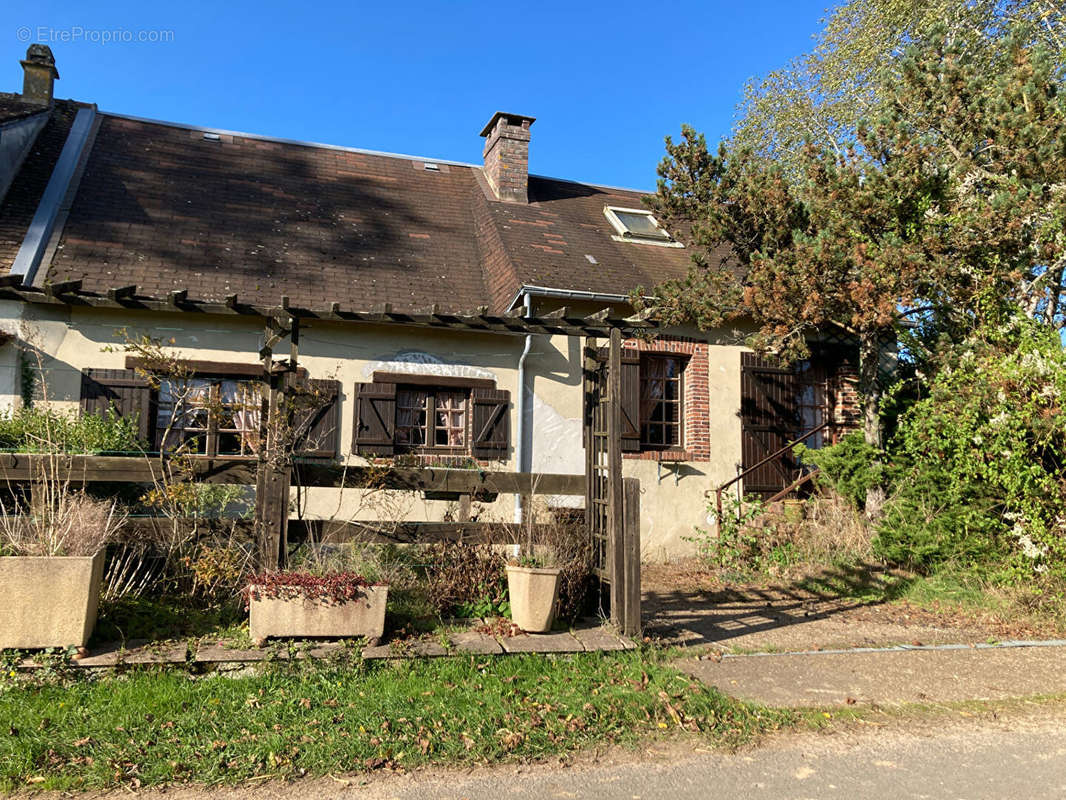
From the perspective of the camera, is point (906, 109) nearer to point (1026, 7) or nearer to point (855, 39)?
point (1026, 7)

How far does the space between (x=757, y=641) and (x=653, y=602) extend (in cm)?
152

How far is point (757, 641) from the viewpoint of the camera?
6.43 m

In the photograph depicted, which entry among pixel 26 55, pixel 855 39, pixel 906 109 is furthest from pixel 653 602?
pixel 855 39

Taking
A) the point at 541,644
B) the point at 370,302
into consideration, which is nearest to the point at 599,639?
the point at 541,644

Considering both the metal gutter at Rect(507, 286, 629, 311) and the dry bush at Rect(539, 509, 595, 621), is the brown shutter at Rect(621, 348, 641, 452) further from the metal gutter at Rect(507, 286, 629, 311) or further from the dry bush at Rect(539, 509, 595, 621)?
the dry bush at Rect(539, 509, 595, 621)

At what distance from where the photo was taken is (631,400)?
10.8 metres

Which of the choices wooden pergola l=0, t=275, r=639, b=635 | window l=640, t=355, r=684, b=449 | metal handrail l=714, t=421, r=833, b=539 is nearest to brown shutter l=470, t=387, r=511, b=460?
window l=640, t=355, r=684, b=449

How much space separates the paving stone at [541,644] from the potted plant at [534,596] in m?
0.09

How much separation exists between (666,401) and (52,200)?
8.68 meters

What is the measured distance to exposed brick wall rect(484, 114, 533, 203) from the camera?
13375mm

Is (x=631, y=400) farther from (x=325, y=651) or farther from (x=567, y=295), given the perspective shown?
(x=325, y=651)

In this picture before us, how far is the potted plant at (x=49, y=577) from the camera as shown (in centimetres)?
450

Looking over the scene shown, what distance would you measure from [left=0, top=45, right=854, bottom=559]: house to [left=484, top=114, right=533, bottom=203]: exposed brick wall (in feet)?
0.18

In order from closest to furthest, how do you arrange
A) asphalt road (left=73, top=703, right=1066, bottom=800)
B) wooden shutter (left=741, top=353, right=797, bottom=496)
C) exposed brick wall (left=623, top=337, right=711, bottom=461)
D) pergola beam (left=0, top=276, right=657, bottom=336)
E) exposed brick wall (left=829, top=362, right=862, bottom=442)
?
1. asphalt road (left=73, top=703, right=1066, bottom=800)
2. pergola beam (left=0, top=276, right=657, bottom=336)
3. exposed brick wall (left=623, top=337, right=711, bottom=461)
4. wooden shutter (left=741, top=353, right=797, bottom=496)
5. exposed brick wall (left=829, top=362, right=862, bottom=442)
